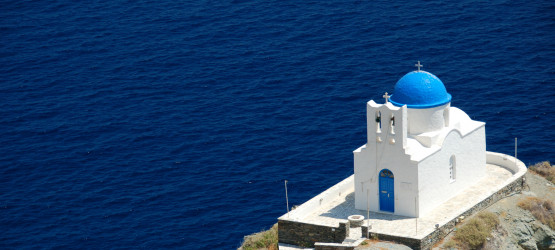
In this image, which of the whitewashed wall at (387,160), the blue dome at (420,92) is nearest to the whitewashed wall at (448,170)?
the whitewashed wall at (387,160)

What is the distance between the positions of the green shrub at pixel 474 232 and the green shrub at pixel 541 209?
4.36m

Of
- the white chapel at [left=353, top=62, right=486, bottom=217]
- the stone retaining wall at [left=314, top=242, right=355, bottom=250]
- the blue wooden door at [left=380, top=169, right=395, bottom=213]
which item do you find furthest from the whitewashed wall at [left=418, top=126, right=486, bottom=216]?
the stone retaining wall at [left=314, top=242, right=355, bottom=250]

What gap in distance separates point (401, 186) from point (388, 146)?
2.60 metres

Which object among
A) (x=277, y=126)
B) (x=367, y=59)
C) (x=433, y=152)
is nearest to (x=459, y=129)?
(x=433, y=152)

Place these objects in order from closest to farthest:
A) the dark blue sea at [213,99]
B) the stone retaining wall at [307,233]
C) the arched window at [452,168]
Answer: the stone retaining wall at [307,233] < the arched window at [452,168] < the dark blue sea at [213,99]

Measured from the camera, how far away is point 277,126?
89.6 metres

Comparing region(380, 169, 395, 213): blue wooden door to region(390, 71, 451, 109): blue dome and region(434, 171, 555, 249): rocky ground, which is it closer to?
region(434, 171, 555, 249): rocky ground

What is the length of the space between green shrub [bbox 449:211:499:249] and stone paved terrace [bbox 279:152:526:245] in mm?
986

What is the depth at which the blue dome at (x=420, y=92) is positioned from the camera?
6072cm

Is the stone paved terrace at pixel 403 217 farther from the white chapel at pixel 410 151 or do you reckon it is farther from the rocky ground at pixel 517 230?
the rocky ground at pixel 517 230

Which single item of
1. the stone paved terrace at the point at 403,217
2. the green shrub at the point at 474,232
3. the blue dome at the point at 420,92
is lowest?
the green shrub at the point at 474,232

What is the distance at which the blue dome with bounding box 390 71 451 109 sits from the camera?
6072 cm

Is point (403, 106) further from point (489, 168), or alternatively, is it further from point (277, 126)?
point (277, 126)

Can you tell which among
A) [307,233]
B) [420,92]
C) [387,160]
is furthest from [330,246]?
[420,92]
